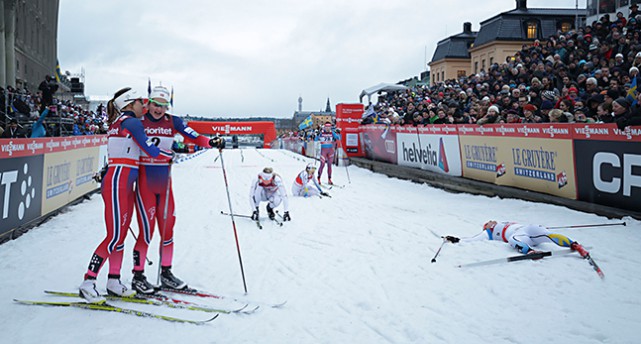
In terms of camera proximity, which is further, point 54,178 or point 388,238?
point 54,178

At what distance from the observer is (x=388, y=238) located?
328 inches

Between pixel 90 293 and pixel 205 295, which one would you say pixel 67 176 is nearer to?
pixel 90 293

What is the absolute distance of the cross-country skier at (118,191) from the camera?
198 inches

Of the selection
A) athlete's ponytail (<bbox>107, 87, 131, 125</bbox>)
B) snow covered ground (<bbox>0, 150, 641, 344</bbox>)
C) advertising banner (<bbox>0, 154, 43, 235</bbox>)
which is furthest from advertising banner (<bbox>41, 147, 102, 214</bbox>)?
athlete's ponytail (<bbox>107, 87, 131, 125</bbox>)

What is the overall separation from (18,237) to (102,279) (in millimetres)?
3108

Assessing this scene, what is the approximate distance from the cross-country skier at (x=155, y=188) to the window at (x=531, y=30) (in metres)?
42.8

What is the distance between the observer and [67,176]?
11.2 meters

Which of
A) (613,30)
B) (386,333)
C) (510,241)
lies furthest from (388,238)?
(613,30)

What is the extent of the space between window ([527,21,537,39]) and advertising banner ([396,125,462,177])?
2847 cm

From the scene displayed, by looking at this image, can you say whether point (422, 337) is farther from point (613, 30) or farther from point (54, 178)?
point (613, 30)

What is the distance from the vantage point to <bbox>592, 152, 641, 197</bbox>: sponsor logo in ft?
26.6

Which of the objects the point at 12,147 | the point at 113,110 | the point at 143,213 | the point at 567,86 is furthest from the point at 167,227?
the point at 567,86

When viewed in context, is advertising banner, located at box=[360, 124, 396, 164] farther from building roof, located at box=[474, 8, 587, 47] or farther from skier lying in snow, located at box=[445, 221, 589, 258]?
building roof, located at box=[474, 8, 587, 47]

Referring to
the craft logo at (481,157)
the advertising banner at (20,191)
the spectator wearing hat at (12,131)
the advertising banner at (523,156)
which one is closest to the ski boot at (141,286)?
the advertising banner at (20,191)
